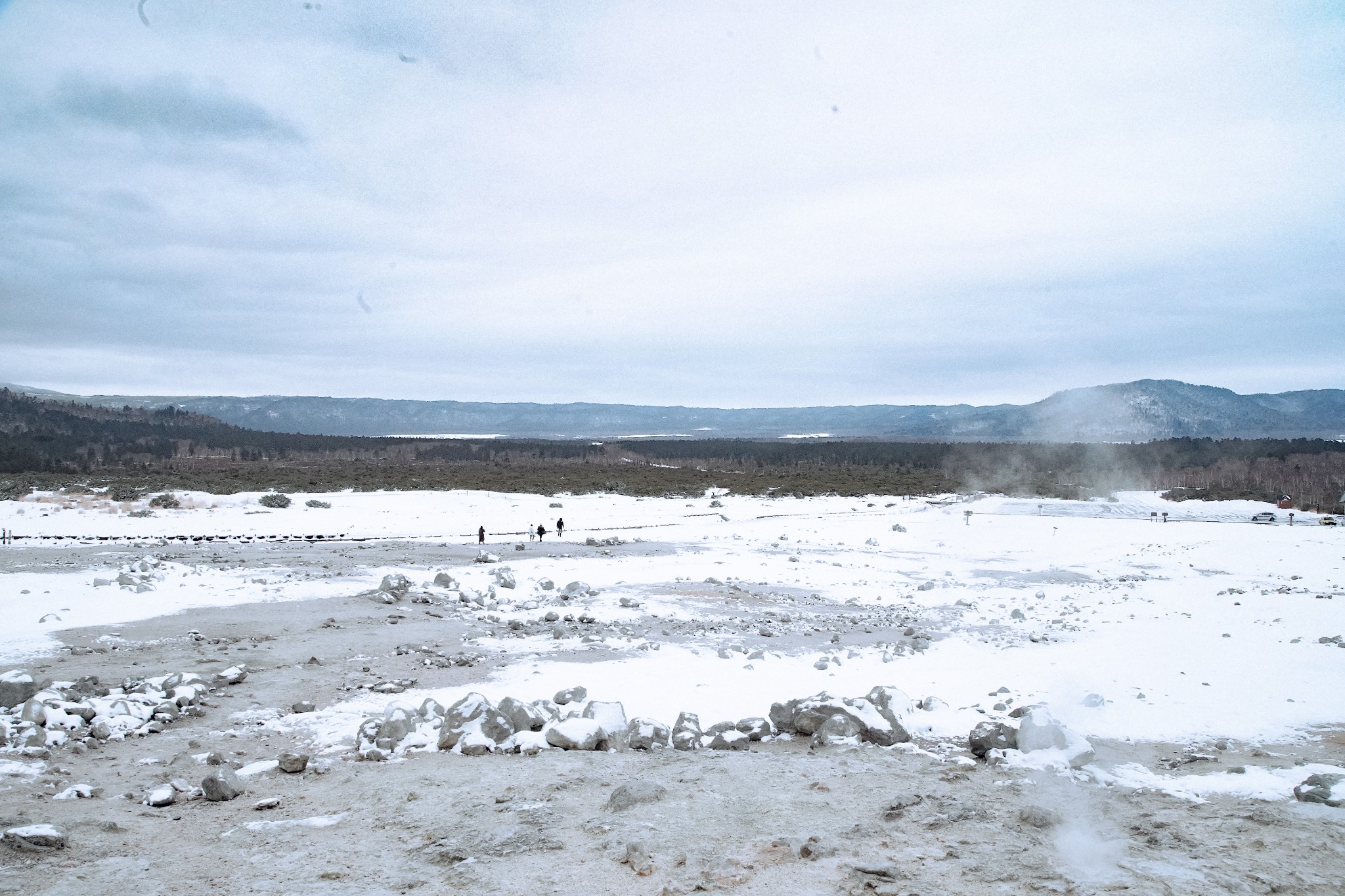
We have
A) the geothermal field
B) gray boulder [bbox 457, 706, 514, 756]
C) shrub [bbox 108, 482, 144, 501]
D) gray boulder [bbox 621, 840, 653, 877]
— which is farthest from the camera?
shrub [bbox 108, 482, 144, 501]

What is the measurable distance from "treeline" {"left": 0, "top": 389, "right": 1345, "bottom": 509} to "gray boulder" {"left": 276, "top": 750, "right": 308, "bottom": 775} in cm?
4778

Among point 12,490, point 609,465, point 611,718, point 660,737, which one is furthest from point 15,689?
point 609,465

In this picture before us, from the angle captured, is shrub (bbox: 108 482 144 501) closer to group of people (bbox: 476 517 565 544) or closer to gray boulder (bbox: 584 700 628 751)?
group of people (bbox: 476 517 565 544)

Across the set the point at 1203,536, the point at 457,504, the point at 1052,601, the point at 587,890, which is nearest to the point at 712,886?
the point at 587,890

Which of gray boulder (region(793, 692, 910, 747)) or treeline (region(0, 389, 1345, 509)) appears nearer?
gray boulder (region(793, 692, 910, 747))

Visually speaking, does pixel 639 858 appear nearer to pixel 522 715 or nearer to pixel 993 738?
pixel 522 715

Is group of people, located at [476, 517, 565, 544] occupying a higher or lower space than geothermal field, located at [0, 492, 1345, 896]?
lower

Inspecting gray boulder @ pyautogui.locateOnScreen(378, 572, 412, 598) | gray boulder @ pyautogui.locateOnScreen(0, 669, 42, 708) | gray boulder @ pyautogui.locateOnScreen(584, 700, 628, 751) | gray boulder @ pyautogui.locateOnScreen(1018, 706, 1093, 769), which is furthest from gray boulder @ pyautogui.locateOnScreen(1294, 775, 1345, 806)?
gray boulder @ pyautogui.locateOnScreen(378, 572, 412, 598)

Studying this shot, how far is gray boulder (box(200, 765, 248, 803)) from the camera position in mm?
6574

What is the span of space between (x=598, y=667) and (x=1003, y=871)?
7.04 m

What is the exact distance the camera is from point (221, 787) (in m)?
6.59

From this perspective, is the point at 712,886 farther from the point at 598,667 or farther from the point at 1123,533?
the point at 1123,533

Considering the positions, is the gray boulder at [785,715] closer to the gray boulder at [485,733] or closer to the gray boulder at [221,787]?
the gray boulder at [485,733]

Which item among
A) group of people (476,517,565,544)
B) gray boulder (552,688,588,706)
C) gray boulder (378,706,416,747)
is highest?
gray boulder (378,706,416,747)
